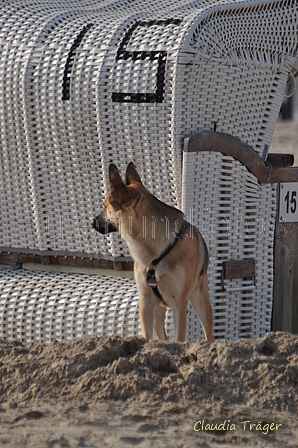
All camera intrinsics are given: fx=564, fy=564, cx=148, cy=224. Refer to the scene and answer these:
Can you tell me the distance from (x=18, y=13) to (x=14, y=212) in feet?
Result: 5.41

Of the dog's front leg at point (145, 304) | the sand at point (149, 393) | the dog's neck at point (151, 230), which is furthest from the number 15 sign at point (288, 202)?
the sand at point (149, 393)

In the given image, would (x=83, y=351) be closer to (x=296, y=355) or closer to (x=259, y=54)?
(x=296, y=355)

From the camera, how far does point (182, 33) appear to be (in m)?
3.95

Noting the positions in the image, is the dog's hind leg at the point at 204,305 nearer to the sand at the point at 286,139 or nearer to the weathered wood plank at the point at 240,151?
the weathered wood plank at the point at 240,151

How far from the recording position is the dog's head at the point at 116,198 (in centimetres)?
351

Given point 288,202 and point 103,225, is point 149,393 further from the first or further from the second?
point 288,202

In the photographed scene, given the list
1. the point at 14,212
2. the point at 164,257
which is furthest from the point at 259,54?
the point at 14,212

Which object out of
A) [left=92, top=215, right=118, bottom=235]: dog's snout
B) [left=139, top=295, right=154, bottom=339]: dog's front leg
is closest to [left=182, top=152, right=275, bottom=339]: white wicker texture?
[left=92, top=215, right=118, bottom=235]: dog's snout

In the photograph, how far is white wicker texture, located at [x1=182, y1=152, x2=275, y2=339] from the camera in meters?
4.08

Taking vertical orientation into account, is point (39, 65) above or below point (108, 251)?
above

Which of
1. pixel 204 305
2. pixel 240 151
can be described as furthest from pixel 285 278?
pixel 240 151

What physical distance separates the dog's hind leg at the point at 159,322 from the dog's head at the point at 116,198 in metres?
0.63

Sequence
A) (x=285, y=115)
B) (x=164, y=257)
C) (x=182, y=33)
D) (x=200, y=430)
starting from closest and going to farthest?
(x=200, y=430) → (x=164, y=257) → (x=182, y=33) → (x=285, y=115)

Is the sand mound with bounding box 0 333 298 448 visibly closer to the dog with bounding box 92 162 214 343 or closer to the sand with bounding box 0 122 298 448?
the sand with bounding box 0 122 298 448
